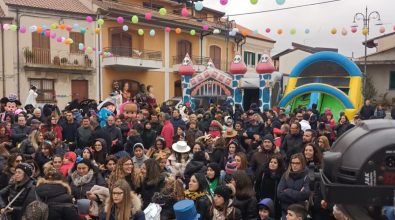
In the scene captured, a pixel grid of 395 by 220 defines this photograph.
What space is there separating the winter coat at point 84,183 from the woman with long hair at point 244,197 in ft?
5.92

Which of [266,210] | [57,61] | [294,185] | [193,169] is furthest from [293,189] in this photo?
[57,61]

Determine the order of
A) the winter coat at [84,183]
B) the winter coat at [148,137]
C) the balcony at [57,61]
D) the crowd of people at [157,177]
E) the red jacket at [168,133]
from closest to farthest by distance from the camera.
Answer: the crowd of people at [157,177] < the winter coat at [84,183] < the winter coat at [148,137] < the red jacket at [168,133] < the balcony at [57,61]

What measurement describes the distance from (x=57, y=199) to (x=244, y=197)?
7.05ft

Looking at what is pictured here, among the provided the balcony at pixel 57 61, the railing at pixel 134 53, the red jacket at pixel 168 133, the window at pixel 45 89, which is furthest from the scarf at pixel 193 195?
the railing at pixel 134 53

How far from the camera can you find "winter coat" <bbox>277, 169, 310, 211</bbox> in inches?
207

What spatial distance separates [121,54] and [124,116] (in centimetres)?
1616

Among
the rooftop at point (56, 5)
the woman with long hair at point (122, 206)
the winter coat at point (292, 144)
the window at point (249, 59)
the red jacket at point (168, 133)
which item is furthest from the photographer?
the window at point (249, 59)

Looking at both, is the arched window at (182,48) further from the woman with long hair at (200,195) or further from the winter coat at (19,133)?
the woman with long hair at (200,195)

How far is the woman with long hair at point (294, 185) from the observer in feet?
17.3

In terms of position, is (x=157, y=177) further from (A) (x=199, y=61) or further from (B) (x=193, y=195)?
(A) (x=199, y=61)

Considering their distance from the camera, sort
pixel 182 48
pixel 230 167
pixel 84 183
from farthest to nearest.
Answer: pixel 182 48, pixel 230 167, pixel 84 183

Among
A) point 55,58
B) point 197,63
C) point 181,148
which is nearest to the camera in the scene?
point 181,148

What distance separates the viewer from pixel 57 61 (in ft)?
76.7

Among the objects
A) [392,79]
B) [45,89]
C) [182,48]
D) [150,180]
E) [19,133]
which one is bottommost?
[150,180]
